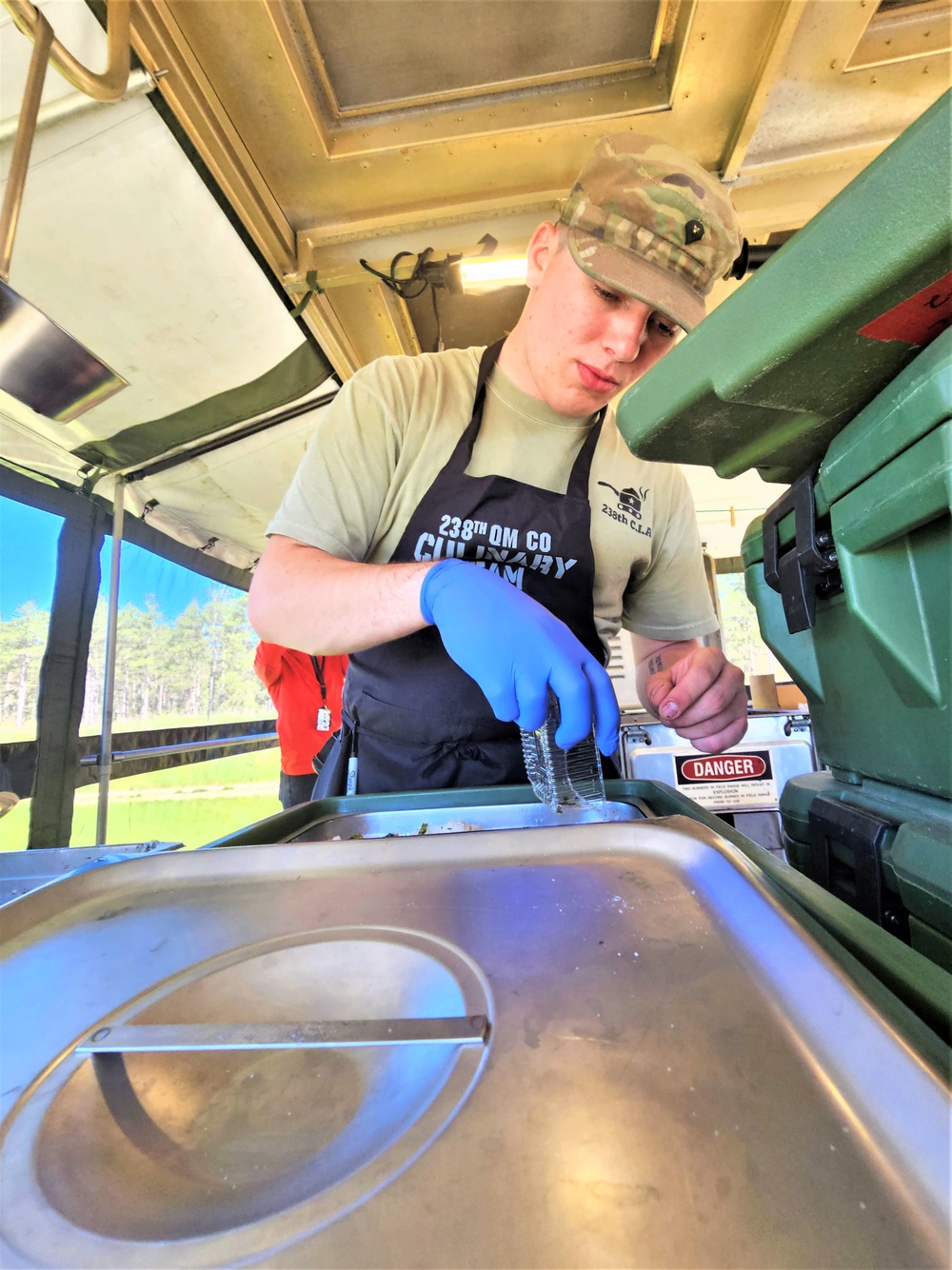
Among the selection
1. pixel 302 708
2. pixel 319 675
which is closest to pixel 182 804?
pixel 302 708

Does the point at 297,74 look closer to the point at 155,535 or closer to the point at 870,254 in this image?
the point at 870,254

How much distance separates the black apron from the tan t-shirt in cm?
2

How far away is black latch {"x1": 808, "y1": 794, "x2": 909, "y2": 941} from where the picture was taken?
0.51 metres

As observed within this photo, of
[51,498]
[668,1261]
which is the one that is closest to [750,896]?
[668,1261]

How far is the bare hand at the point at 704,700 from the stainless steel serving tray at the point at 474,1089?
566 mm

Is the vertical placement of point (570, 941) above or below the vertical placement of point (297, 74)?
below

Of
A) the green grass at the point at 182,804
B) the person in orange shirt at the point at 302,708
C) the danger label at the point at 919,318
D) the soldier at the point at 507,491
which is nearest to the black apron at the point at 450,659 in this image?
the soldier at the point at 507,491

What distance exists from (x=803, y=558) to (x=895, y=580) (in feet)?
0.33

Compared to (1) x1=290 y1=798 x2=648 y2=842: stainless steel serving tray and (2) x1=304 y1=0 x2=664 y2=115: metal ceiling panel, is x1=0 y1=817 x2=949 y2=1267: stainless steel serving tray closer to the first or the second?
(1) x1=290 y1=798 x2=648 y2=842: stainless steel serving tray

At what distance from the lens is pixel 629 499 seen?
1.26 m

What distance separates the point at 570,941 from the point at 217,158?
1.97 m

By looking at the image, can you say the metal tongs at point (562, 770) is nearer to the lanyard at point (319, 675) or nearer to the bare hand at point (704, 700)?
the bare hand at point (704, 700)

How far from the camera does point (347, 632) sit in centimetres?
97

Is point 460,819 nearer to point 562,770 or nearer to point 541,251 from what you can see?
point 562,770
